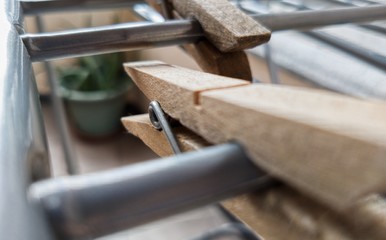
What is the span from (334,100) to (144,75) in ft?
0.48

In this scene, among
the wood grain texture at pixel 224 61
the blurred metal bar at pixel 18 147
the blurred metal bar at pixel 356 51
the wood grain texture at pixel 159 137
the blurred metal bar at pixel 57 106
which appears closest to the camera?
the blurred metal bar at pixel 18 147

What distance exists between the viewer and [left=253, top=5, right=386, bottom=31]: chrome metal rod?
39cm

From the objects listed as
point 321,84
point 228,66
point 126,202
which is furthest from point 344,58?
point 126,202

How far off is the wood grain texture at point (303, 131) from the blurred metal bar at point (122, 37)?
0.12 m

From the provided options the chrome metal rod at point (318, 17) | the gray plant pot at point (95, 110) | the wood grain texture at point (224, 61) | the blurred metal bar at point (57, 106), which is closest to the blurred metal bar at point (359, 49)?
the chrome metal rod at point (318, 17)

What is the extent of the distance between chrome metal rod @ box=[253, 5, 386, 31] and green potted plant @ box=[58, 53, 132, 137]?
136cm

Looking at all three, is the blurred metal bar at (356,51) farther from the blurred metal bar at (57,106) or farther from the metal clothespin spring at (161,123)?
the blurred metal bar at (57,106)

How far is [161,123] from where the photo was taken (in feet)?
0.84

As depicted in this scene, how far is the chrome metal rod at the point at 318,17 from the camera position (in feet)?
1.27

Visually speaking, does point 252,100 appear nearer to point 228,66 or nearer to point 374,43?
point 228,66

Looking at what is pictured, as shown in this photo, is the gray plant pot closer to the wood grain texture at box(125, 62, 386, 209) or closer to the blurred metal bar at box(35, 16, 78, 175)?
the blurred metal bar at box(35, 16, 78, 175)

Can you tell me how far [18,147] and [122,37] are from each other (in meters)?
0.18

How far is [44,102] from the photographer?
76.1 inches

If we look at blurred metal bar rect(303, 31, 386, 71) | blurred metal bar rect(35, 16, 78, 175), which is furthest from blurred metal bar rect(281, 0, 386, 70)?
blurred metal bar rect(35, 16, 78, 175)
